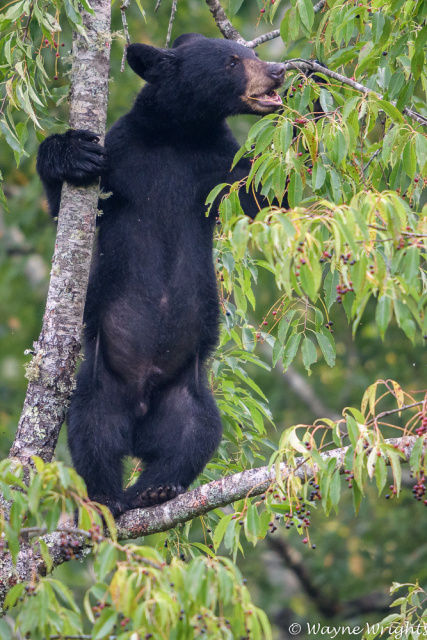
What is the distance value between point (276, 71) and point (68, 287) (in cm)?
137

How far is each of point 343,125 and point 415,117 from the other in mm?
445

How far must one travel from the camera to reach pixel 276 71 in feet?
12.2

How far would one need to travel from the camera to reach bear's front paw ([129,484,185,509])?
3.62 m

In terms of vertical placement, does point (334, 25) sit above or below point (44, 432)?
above

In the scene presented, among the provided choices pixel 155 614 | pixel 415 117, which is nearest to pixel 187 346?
pixel 415 117

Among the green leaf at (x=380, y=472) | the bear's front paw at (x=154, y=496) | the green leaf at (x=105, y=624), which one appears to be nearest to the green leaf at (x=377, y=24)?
the green leaf at (x=380, y=472)

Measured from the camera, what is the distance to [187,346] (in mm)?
4031

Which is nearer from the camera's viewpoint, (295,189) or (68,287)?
(295,189)

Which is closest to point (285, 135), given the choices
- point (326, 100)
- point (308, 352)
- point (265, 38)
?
point (326, 100)

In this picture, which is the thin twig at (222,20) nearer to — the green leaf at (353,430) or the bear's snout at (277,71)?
the bear's snout at (277,71)

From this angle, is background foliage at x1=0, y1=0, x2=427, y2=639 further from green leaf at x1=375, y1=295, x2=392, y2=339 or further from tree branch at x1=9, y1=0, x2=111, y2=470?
tree branch at x1=9, y1=0, x2=111, y2=470

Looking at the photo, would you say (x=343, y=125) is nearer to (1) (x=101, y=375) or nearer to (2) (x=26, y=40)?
(2) (x=26, y=40)

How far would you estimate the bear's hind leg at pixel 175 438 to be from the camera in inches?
147

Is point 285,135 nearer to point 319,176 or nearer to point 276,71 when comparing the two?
point 319,176
